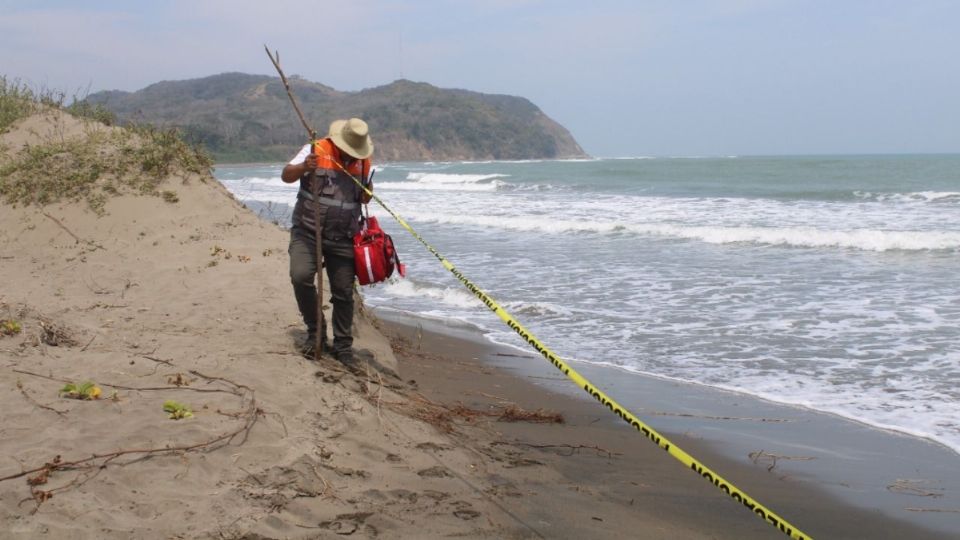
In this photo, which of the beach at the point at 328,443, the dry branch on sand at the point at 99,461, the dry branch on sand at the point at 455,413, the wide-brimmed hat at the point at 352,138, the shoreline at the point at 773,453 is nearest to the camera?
the dry branch on sand at the point at 99,461

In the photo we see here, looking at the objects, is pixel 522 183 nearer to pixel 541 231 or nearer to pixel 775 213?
pixel 775 213

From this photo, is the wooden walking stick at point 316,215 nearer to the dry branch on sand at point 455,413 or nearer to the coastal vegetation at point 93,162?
the dry branch on sand at point 455,413

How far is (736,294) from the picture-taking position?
10.5 meters

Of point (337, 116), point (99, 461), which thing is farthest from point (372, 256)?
point (337, 116)

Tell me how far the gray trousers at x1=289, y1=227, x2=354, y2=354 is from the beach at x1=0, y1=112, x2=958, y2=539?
0.87ft

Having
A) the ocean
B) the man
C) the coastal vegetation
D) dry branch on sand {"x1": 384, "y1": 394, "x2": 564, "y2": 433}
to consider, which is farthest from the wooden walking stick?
the coastal vegetation

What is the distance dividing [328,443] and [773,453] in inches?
107

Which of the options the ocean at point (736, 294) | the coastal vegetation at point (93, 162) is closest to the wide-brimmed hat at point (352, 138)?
the ocean at point (736, 294)

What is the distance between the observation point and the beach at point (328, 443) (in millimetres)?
3482

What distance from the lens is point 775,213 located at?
75.4 feet

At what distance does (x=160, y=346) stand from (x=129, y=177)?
5518mm

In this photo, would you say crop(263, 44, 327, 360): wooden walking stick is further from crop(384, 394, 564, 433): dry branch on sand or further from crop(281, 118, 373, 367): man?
crop(384, 394, 564, 433): dry branch on sand

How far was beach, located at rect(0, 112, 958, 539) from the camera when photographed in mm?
3482

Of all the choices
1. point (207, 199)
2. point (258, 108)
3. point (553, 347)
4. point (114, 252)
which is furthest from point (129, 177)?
point (258, 108)
